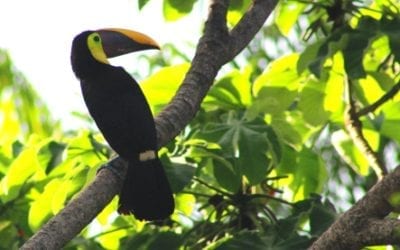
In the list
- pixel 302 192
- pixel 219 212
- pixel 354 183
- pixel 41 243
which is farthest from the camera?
pixel 354 183

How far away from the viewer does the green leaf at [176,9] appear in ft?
16.3

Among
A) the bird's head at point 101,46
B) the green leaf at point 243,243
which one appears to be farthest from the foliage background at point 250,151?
the bird's head at point 101,46

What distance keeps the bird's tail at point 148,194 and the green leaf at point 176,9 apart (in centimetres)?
92

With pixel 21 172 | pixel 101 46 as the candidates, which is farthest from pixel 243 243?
pixel 101 46

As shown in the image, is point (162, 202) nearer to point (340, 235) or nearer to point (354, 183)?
point (340, 235)

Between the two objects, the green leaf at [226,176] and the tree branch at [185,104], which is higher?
the tree branch at [185,104]

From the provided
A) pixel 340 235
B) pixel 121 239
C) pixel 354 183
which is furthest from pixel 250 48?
pixel 340 235

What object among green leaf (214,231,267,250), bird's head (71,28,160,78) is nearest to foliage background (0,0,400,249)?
Answer: green leaf (214,231,267,250)

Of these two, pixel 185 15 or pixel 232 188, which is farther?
pixel 185 15

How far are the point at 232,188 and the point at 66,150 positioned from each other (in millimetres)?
757

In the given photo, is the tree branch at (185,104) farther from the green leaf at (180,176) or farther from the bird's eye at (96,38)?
the bird's eye at (96,38)

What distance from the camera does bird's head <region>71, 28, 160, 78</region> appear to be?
16.8ft

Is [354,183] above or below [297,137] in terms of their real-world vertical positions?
below

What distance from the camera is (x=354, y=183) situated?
23.8 ft
